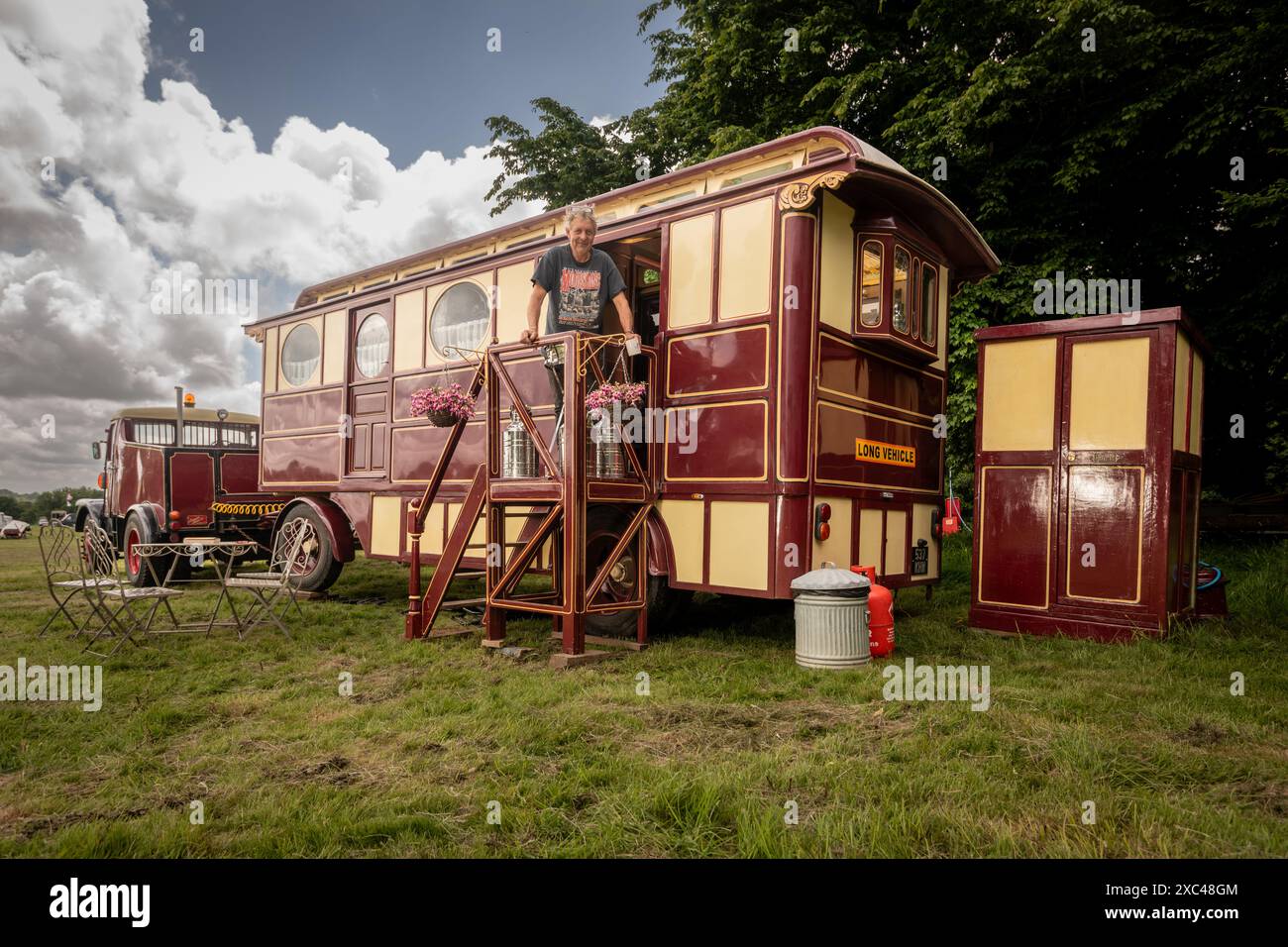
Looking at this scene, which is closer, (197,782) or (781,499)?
(197,782)

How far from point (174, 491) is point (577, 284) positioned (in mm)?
6972

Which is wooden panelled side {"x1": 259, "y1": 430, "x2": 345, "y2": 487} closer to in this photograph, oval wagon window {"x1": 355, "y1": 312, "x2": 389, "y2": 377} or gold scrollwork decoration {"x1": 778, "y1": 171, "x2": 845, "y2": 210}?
oval wagon window {"x1": 355, "y1": 312, "x2": 389, "y2": 377}

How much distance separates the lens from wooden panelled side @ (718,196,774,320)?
582 cm

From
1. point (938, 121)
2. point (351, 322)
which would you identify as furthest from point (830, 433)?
point (938, 121)

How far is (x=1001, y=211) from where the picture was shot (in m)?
11.5

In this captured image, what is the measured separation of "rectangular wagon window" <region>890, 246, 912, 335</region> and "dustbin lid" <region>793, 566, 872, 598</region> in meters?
2.13

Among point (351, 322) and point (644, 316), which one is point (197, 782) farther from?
point (351, 322)

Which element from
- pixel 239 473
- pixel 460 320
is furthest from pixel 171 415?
pixel 460 320

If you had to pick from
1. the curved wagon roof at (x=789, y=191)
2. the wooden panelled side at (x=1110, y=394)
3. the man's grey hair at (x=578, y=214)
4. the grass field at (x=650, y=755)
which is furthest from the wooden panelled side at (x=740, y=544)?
the wooden panelled side at (x=1110, y=394)

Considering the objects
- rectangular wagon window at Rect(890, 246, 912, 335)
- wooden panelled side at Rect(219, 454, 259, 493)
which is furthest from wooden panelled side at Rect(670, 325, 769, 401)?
wooden panelled side at Rect(219, 454, 259, 493)

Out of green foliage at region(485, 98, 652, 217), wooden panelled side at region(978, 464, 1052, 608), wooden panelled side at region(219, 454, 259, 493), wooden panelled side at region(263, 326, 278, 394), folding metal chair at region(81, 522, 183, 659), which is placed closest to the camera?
folding metal chair at region(81, 522, 183, 659)

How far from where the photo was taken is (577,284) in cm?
618

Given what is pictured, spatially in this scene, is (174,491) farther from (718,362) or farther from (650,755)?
(650,755)
